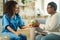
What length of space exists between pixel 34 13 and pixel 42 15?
14 cm

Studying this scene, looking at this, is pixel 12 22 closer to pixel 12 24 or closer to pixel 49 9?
pixel 12 24

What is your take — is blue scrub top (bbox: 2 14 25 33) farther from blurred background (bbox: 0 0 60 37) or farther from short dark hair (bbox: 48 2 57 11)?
short dark hair (bbox: 48 2 57 11)

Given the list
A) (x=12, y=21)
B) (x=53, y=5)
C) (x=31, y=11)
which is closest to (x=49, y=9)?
(x=53, y=5)

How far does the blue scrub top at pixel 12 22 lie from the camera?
6.36ft

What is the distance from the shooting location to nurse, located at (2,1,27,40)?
194 cm

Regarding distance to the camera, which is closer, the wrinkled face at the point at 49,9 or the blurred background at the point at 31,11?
the wrinkled face at the point at 49,9

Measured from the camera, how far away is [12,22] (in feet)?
6.50

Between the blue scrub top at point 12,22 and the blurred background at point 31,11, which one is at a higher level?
the blurred background at point 31,11

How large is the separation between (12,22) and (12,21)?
0.6 inches

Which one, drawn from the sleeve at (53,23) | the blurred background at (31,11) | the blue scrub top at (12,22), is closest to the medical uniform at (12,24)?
the blue scrub top at (12,22)

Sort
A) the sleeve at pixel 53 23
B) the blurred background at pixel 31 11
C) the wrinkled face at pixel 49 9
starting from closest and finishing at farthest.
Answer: the sleeve at pixel 53 23 → the wrinkled face at pixel 49 9 → the blurred background at pixel 31 11

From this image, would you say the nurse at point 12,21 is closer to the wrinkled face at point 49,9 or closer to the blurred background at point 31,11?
the blurred background at point 31,11

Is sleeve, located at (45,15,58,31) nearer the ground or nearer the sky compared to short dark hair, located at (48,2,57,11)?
nearer the ground

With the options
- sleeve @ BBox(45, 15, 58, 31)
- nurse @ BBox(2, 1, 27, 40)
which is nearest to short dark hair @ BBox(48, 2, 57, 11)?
sleeve @ BBox(45, 15, 58, 31)
